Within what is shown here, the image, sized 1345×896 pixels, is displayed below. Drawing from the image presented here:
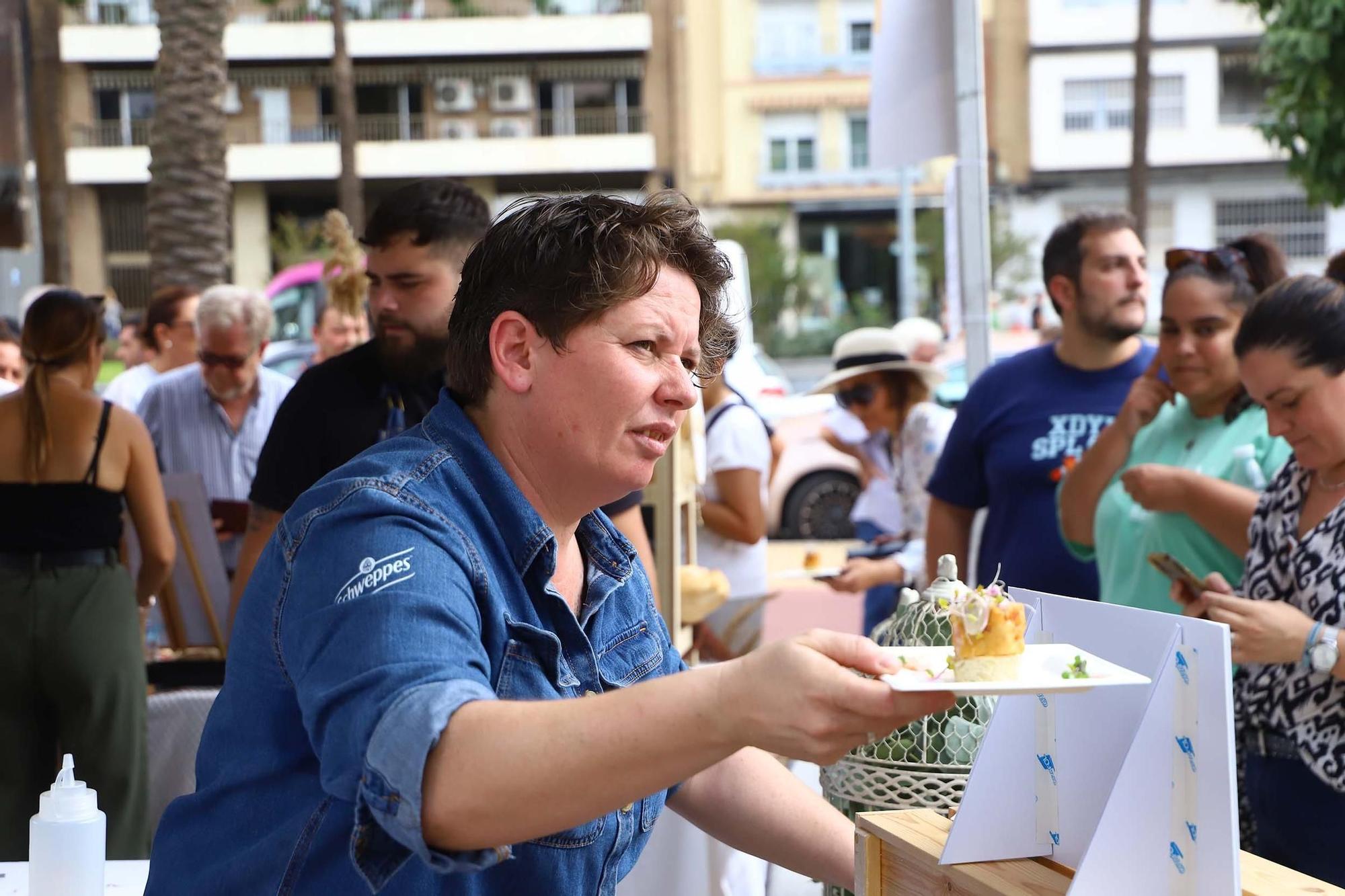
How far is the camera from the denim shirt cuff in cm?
118

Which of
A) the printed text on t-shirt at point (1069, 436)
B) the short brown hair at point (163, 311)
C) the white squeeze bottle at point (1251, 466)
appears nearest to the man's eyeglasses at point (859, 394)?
the printed text on t-shirt at point (1069, 436)

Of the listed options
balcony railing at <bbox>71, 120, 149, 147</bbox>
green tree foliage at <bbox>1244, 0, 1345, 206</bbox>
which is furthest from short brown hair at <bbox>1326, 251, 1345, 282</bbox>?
balcony railing at <bbox>71, 120, 149, 147</bbox>

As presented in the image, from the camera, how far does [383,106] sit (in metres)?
36.2

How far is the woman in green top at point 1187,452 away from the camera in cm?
317

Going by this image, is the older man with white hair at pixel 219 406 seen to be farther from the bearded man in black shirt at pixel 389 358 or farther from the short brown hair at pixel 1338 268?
the short brown hair at pixel 1338 268

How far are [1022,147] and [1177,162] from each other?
364 centimetres

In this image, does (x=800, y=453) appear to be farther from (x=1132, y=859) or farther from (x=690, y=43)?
(x=690, y=43)

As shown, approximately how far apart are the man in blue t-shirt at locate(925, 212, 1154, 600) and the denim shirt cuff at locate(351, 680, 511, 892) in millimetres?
2918

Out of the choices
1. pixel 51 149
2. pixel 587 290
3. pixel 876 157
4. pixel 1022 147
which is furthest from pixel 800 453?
pixel 1022 147

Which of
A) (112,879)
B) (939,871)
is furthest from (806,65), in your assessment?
(939,871)

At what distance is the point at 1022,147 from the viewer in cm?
3488

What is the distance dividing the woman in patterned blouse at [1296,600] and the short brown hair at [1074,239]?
1.31m

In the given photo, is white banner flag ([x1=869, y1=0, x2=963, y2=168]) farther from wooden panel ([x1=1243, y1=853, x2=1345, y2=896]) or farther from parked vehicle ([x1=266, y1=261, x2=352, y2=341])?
parked vehicle ([x1=266, y1=261, x2=352, y2=341])

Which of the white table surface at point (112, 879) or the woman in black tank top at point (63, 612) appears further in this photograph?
the woman in black tank top at point (63, 612)
